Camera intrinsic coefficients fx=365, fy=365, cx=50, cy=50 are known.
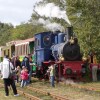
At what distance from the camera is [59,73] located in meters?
21.3

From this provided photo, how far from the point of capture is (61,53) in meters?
21.1

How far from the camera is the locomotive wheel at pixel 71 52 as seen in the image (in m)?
21.1

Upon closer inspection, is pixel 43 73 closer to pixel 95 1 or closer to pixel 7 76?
pixel 95 1

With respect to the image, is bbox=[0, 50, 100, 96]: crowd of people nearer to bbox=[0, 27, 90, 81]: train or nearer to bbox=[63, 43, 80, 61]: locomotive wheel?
bbox=[0, 27, 90, 81]: train

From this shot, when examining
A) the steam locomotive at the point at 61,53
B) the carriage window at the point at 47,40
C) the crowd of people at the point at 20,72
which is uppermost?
the carriage window at the point at 47,40

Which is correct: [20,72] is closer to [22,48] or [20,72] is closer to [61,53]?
[61,53]

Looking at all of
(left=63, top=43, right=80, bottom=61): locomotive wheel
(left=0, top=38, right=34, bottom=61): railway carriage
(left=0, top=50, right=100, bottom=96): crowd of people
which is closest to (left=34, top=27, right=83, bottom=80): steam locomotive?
(left=63, top=43, right=80, bottom=61): locomotive wheel

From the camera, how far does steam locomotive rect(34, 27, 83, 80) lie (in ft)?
69.2

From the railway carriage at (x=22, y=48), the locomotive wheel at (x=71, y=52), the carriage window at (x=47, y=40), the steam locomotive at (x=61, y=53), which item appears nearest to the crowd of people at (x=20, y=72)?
the steam locomotive at (x=61, y=53)

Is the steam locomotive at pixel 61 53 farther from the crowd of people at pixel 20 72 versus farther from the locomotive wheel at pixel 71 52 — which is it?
the crowd of people at pixel 20 72

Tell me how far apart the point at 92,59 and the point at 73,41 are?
20.8 ft

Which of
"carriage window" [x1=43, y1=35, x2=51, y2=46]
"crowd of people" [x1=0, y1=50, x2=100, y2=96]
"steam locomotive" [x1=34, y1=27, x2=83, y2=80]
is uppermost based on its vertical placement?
"carriage window" [x1=43, y1=35, x2=51, y2=46]

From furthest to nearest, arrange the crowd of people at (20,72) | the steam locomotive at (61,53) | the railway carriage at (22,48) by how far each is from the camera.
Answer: the railway carriage at (22,48) < the steam locomotive at (61,53) < the crowd of people at (20,72)

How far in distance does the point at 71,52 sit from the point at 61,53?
65 centimetres
